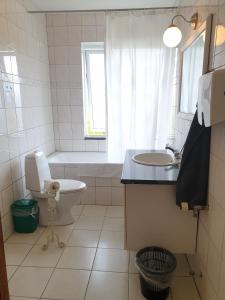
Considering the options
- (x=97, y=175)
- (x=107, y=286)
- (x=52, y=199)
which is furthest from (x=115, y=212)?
(x=107, y=286)

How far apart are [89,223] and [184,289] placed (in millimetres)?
1195

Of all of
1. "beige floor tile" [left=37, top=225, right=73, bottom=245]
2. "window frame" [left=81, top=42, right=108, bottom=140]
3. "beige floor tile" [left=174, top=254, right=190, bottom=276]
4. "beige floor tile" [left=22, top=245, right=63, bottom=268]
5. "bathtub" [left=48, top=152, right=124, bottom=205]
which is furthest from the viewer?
"window frame" [left=81, top=42, right=108, bottom=140]

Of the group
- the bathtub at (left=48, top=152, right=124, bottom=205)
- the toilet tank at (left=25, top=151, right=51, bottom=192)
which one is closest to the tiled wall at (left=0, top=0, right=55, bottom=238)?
the toilet tank at (left=25, top=151, right=51, bottom=192)

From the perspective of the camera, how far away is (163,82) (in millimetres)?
2734

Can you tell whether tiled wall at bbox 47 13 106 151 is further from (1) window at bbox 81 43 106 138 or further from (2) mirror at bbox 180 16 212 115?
(2) mirror at bbox 180 16 212 115

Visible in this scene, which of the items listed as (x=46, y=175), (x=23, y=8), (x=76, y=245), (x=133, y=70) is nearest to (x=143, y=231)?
(x=76, y=245)

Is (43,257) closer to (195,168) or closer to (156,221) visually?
(156,221)

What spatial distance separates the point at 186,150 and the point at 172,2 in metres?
1.82

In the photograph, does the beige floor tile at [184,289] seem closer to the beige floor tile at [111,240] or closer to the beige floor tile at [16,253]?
the beige floor tile at [111,240]

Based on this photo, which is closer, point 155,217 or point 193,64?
point 155,217

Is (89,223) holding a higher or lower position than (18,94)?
lower

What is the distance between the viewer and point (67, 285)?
1648mm

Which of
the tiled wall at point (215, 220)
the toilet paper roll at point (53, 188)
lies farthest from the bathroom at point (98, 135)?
the toilet paper roll at point (53, 188)

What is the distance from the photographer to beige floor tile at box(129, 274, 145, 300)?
1541mm
